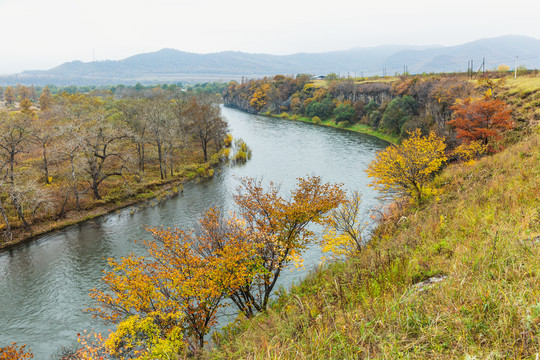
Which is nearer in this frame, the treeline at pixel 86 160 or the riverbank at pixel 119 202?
the riverbank at pixel 119 202

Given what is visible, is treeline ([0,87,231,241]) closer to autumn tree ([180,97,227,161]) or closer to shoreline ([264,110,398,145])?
autumn tree ([180,97,227,161])

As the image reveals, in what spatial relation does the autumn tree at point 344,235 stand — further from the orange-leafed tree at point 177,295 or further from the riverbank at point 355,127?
the riverbank at point 355,127

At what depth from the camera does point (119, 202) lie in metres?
38.1

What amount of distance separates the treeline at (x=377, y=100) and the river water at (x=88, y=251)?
528 inches

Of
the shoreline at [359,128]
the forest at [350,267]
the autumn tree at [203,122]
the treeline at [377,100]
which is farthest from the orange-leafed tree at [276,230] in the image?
the shoreline at [359,128]

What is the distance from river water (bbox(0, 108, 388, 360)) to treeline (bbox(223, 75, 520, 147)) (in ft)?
44.0

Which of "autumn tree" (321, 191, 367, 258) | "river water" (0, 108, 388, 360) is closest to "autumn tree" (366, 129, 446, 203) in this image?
"river water" (0, 108, 388, 360)

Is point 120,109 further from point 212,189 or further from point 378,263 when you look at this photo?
point 378,263

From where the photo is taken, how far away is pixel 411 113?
2640 inches

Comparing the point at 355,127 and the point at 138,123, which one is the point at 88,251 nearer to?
the point at 138,123

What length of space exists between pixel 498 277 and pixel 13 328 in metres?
25.3

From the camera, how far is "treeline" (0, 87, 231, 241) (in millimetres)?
32281

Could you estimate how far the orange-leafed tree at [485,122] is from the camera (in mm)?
31531

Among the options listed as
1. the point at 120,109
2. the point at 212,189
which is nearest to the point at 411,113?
the point at 212,189
